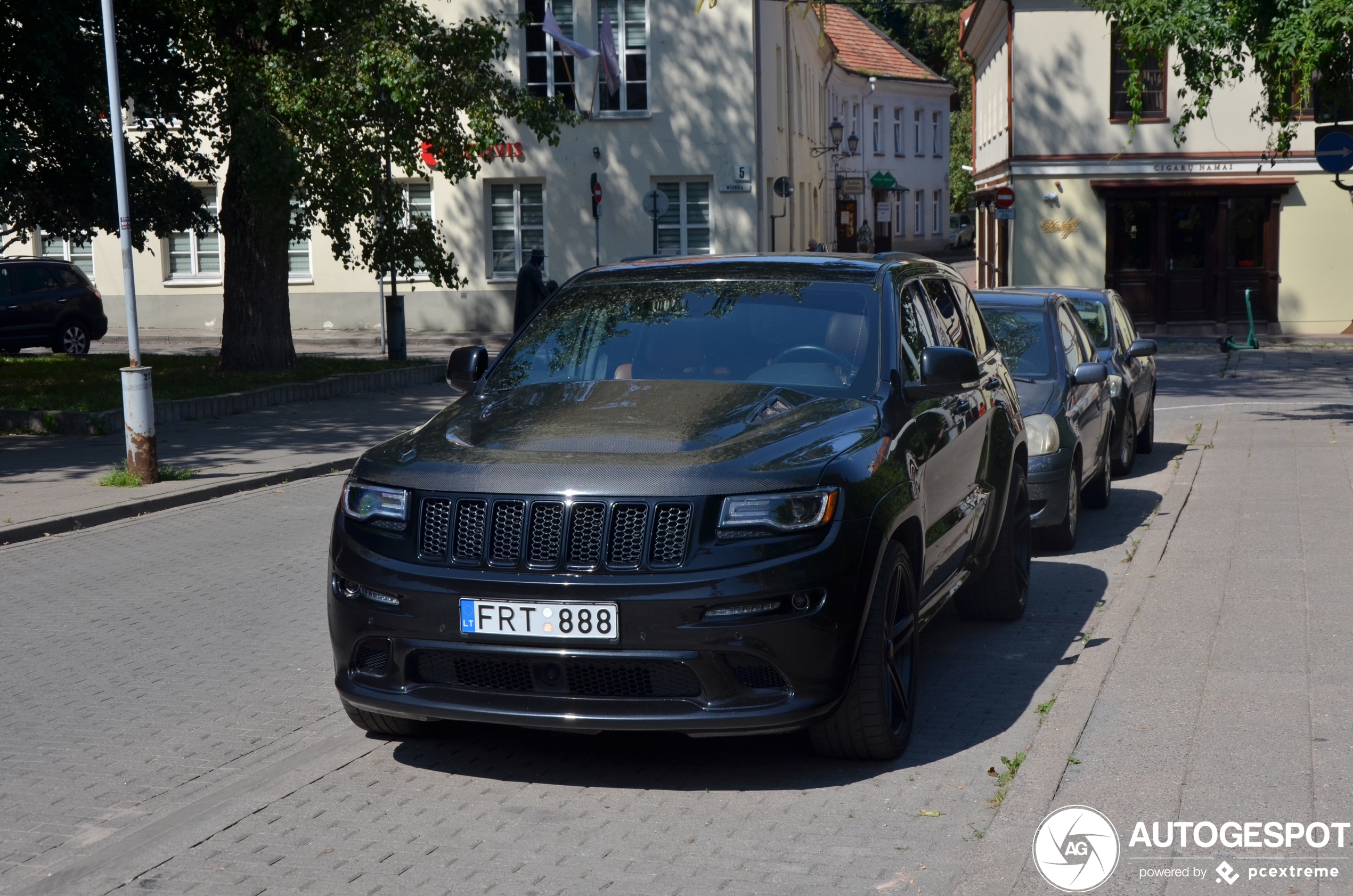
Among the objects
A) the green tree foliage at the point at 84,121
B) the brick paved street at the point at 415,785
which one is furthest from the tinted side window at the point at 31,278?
the brick paved street at the point at 415,785

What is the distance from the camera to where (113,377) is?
21.3 metres

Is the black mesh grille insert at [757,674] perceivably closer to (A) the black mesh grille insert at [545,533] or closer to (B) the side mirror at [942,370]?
(A) the black mesh grille insert at [545,533]

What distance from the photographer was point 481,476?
4758mm

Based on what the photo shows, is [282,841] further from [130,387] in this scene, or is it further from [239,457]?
[239,457]

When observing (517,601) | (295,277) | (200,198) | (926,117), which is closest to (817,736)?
(517,601)

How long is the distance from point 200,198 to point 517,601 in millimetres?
19935

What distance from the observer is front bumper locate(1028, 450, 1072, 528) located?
9.04m

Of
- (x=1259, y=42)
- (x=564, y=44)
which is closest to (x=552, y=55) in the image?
(x=564, y=44)

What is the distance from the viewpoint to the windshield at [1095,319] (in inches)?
508

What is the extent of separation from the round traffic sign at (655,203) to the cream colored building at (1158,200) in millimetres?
7248

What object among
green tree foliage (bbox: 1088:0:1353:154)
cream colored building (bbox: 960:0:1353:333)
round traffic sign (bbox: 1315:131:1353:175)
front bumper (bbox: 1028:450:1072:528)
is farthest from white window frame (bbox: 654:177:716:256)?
front bumper (bbox: 1028:450:1072:528)

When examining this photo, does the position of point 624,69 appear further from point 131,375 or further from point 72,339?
point 131,375

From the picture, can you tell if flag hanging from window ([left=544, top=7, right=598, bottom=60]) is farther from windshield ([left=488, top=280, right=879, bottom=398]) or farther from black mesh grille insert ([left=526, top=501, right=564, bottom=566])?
black mesh grille insert ([left=526, top=501, right=564, bottom=566])

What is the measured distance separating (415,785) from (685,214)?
29516 mm
